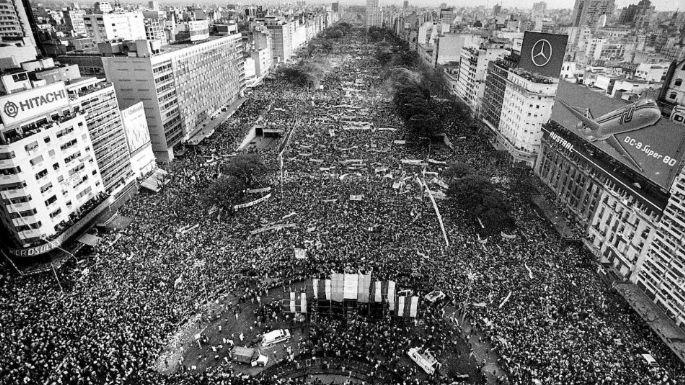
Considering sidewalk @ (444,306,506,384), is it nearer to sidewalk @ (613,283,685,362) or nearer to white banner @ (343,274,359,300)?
white banner @ (343,274,359,300)

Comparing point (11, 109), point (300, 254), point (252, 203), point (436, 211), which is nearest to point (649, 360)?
point (436, 211)

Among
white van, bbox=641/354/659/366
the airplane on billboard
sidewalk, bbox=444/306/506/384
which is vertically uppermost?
the airplane on billboard

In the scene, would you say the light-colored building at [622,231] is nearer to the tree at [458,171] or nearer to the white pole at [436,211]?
the tree at [458,171]

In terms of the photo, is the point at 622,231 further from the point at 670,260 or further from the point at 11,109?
the point at 11,109

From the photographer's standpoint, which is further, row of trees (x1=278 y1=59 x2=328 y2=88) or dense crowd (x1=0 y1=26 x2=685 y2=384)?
row of trees (x1=278 y1=59 x2=328 y2=88)

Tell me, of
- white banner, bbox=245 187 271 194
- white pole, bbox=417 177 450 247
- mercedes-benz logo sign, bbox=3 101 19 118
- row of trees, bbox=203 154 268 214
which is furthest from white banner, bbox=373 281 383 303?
mercedes-benz logo sign, bbox=3 101 19 118

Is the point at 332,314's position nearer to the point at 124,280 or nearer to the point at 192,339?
the point at 192,339
